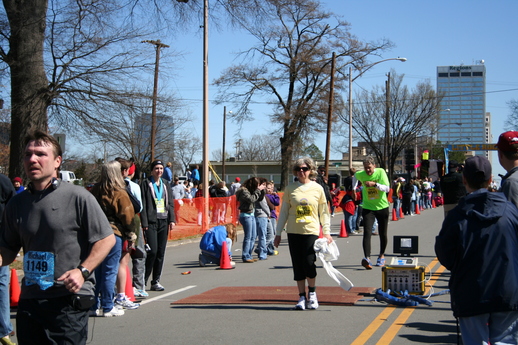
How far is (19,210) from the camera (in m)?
3.65

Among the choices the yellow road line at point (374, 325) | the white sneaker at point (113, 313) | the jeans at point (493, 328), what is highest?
the jeans at point (493, 328)

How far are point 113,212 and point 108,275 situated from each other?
0.75 m

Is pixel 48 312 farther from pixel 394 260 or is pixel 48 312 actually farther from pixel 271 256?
pixel 271 256

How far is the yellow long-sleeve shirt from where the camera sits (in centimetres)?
745

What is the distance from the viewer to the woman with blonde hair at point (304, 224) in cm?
737

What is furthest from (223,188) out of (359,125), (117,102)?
(359,125)

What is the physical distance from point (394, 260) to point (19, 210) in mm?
5617

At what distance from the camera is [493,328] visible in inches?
145

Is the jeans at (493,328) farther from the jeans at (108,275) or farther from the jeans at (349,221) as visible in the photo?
the jeans at (349,221)

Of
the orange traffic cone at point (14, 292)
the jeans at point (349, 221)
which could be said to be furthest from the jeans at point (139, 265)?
the jeans at point (349, 221)

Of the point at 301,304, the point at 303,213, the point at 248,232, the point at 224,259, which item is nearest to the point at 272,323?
the point at 301,304

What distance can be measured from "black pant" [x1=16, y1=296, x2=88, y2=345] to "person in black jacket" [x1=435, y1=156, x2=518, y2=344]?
2.39 metres

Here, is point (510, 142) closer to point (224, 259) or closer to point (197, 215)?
point (224, 259)

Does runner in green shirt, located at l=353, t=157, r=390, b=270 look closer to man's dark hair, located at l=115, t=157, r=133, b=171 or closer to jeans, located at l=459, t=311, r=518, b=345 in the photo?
man's dark hair, located at l=115, t=157, r=133, b=171
